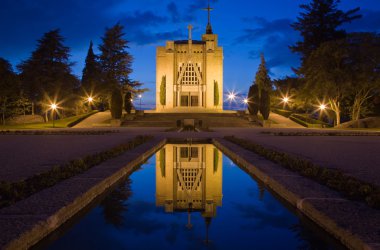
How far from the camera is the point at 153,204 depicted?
5258 mm

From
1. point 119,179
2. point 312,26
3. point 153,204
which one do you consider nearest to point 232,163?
point 119,179

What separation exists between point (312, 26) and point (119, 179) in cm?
4001

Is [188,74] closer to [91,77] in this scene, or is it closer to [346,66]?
[91,77]

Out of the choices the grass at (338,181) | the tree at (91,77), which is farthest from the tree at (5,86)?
the grass at (338,181)

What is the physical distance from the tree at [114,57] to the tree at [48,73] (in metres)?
5.36

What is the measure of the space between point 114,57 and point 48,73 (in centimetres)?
951

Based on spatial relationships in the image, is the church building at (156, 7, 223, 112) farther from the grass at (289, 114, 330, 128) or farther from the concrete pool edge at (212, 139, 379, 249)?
the concrete pool edge at (212, 139, 379, 249)

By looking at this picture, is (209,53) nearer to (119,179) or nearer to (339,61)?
(339,61)

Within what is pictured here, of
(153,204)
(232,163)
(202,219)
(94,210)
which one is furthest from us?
(232,163)

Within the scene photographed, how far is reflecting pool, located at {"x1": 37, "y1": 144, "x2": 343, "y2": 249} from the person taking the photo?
368cm

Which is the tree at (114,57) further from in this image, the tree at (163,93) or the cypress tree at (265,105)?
the cypress tree at (265,105)

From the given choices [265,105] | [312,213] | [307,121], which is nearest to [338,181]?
[312,213]

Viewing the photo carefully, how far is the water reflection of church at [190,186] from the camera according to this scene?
16.5ft

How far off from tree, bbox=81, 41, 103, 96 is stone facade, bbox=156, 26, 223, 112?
875cm
